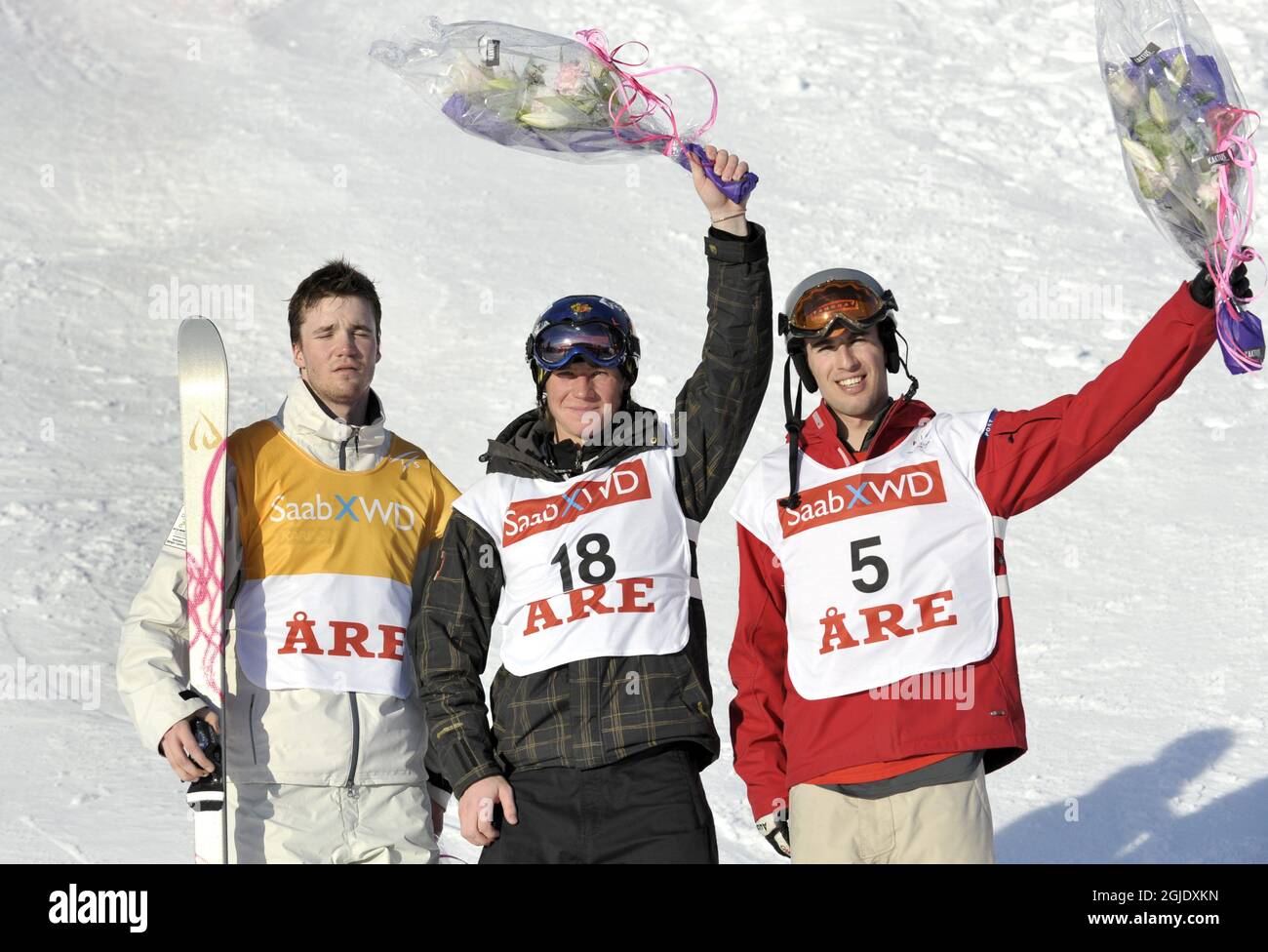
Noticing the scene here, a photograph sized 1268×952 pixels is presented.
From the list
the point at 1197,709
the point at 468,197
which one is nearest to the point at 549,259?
the point at 468,197

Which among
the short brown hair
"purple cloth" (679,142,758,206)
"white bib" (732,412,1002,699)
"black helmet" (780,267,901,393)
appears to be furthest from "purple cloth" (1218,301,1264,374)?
the short brown hair

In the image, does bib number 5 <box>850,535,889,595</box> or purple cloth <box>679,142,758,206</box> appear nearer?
bib number 5 <box>850,535,889,595</box>

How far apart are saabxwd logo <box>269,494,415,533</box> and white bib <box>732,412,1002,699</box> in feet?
3.43

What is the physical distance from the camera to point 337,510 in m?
4.54

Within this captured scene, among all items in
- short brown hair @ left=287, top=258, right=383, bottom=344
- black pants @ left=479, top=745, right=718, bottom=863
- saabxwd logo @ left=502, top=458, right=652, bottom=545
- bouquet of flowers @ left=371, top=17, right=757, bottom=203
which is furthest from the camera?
short brown hair @ left=287, top=258, right=383, bottom=344

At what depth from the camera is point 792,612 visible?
4109 mm

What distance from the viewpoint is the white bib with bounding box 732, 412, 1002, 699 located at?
3.93 metres

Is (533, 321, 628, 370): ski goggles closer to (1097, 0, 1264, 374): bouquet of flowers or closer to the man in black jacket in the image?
the man in black jacket

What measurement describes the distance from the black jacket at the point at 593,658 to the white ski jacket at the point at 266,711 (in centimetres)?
21

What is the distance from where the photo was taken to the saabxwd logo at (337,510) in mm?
4527

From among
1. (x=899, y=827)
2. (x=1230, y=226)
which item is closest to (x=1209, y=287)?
(x=1230, y=226)

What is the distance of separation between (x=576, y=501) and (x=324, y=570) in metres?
0.75

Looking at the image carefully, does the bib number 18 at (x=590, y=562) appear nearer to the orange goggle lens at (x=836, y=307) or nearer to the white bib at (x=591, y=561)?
the white bib at (x=591, y=561)

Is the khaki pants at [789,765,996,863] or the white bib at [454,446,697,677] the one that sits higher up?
the white bib at [454,446,697,677]
